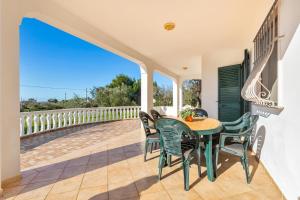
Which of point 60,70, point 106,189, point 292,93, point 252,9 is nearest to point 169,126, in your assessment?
point 106,189

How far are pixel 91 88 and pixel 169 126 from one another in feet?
37.2

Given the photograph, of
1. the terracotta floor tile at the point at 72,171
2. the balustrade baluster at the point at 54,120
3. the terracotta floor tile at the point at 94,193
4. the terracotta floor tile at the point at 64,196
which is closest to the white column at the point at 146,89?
the balustrade baluster at the point at 54,120

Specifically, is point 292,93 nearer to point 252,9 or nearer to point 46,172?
point 252,9

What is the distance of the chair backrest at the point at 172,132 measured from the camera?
2.02 meters

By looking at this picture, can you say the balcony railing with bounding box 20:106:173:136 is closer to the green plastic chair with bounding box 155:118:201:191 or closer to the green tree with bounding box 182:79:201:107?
the green tree with bounding box 182:79:201:107

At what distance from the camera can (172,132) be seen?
2088 millimetres

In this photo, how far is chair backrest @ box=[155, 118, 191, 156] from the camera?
2.02 metres

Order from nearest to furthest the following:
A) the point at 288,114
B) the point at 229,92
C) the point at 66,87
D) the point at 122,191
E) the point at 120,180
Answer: the point at 288,114
the point at 122,191
the point at 120,180
the point at 229,92
the point at 66,87

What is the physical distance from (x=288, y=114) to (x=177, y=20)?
2412 millimetres

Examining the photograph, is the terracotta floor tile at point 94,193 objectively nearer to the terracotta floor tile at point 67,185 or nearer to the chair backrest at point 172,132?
the terracotta floor tile at point 67,185

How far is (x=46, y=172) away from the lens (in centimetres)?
256

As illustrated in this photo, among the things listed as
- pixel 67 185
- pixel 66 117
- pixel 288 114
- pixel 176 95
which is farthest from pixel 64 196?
pixel 176 95

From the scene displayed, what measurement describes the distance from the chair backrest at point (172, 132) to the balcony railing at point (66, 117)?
4.53 metres

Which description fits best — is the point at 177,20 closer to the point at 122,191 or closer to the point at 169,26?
the point at 169,26
